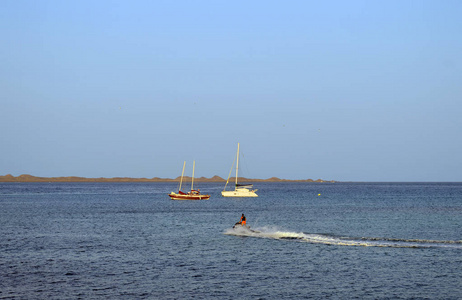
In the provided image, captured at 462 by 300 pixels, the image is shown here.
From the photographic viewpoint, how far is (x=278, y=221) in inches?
3391

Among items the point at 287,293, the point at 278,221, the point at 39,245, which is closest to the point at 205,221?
the point at 278,221

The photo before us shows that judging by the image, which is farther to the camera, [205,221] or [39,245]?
[205,221]

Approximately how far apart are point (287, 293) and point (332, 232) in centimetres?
3556

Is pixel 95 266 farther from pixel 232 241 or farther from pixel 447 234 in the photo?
pixel 447 234

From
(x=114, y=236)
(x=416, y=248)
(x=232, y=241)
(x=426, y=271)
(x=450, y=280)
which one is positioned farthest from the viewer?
(x=114, y=236)

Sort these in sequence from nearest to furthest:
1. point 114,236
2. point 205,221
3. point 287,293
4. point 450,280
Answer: point 287,293 → point 450,280 → point 114,236 → point 205,221

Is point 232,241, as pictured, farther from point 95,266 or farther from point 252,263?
point 95,266

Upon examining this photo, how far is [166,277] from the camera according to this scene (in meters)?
38.9

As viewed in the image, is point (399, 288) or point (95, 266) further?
point (95, 266)

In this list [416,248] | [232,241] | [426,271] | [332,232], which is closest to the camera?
[426,271]

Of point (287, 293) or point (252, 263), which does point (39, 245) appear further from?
point (287, 293)

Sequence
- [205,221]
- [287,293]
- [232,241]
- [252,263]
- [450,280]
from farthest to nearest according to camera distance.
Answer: [205,221] < [232,241] < [252,263] < [450,280] < [287,293]

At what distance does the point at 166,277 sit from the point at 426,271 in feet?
65.5

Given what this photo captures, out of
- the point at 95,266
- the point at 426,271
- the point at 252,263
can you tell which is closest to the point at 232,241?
the point at 252,263
